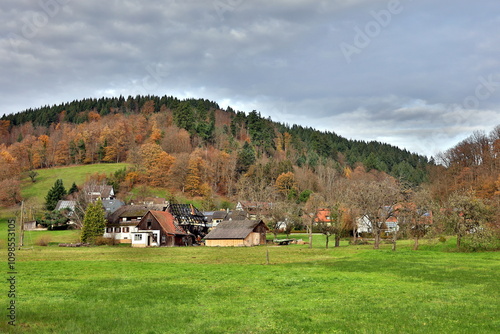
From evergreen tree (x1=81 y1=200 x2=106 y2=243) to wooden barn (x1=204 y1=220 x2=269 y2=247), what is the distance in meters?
21.4

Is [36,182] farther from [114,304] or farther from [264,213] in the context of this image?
[114,304]

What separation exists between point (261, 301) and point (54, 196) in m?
112

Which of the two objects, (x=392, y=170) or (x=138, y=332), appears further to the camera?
(x=392, y=170)

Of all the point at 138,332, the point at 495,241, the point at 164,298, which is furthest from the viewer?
the point at 495,241

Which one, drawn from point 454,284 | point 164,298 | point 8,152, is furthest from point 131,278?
point 8,152

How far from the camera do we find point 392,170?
183250mm

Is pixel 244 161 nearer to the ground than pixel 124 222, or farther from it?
farther from it

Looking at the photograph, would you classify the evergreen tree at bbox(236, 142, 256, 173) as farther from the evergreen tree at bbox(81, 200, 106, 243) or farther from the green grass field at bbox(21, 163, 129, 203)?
the evergreen tree at bbox(81, 200, 106, 243)

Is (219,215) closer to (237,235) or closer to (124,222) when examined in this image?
(124,222)

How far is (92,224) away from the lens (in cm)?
8219

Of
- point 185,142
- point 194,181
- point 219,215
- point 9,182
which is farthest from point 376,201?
point 185,142

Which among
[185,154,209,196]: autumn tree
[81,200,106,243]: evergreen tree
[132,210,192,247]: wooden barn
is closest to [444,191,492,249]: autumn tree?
[132,210,192,247]: wooden barn

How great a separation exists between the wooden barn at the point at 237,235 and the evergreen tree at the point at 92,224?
2141 centimetres

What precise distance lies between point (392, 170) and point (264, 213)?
98.9 m
